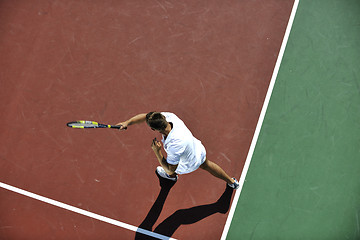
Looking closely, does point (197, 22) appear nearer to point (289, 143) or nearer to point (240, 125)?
point (240, 125)

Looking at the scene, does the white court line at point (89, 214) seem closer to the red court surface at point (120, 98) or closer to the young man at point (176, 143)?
the red court surface at point (120, 98)

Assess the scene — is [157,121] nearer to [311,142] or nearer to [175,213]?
[175,213]

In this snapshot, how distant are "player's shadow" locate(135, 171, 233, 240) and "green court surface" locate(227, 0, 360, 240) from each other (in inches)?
10.0

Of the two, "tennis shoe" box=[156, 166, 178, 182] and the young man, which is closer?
the young man

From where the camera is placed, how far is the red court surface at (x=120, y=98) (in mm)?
4324

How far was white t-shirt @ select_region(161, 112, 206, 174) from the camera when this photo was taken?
129 inches

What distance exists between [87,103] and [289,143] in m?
3.55

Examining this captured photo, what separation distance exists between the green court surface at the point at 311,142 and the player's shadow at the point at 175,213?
255 millimetres

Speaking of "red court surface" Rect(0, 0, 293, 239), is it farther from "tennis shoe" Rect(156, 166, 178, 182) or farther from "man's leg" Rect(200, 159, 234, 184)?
"man's leg" Rect(200, 159, 234, 184)

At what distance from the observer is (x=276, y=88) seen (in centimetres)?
475

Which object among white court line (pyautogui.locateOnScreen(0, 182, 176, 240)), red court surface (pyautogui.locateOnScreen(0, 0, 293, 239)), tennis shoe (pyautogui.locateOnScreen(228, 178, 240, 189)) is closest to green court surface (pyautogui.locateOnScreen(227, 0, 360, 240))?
tennis shoe (pyautogui.locateOnScreen(228, 178, 240, 189))

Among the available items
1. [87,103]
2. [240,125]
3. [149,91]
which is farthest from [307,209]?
[87,103]

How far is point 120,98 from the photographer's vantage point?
469 centimetres

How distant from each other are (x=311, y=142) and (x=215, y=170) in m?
1.86
